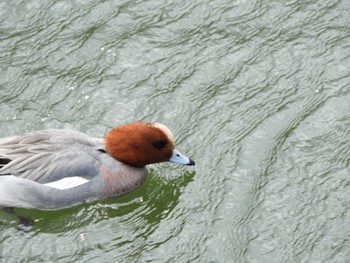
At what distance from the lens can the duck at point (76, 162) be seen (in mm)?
9789

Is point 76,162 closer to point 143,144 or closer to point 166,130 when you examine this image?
point 143,144

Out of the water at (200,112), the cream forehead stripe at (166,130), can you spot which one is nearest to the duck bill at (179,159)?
the cream forehead stripe at (166,130)

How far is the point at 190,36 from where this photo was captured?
479 inches

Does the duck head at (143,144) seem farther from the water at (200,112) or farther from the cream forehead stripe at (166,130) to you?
the water at (200,112)

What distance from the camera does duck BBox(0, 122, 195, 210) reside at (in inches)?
385

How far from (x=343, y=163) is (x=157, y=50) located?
10.1 feet

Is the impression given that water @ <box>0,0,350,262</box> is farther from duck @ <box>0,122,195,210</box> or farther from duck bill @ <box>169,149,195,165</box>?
duck bill @ <box>169,149,195,165</box>

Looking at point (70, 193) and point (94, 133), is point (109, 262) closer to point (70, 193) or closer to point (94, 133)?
point (70, 193)

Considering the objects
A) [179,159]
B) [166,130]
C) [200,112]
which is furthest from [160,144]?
[200,112]

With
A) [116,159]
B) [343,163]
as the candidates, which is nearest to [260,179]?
[343,163]

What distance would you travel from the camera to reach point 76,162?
32.3 ft

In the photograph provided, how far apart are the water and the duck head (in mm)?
372

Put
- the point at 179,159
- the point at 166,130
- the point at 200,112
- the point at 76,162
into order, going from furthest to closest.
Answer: the point at 200,112 → the point at 179,159 → the point at 166,130 → the point at 76,162

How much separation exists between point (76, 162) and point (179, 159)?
1.20 m
